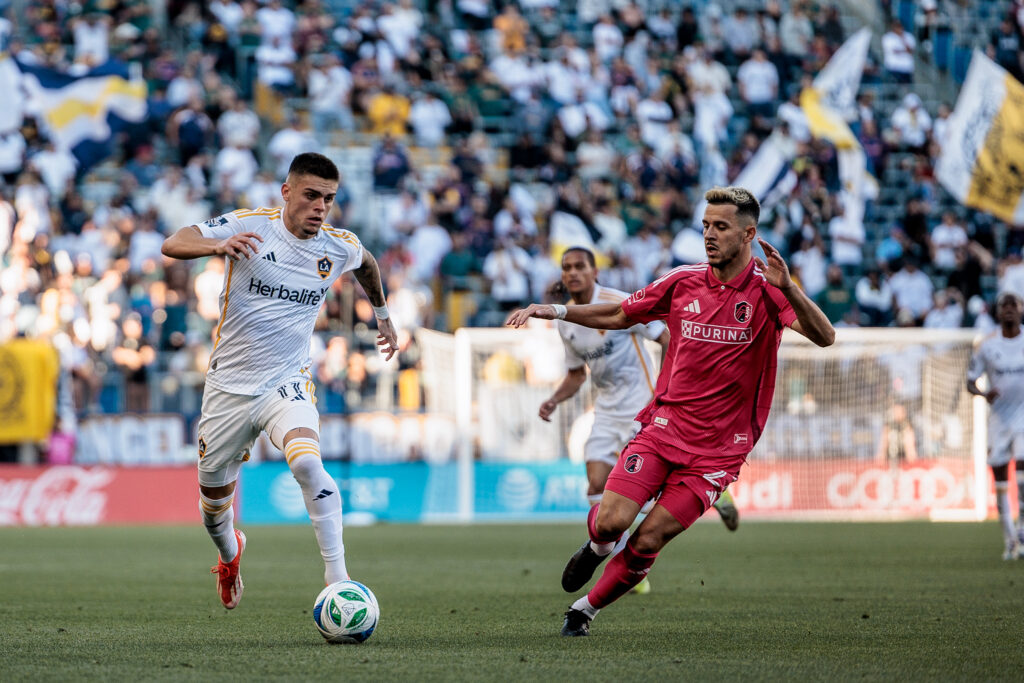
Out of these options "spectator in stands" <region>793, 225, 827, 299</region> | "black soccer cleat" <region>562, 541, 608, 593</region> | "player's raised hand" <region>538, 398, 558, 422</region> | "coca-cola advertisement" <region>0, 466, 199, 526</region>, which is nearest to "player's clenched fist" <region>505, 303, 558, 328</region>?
"black soccer cleat" <region>562, 541, 608, 593</region>

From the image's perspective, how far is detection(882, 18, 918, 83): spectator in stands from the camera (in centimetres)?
2772

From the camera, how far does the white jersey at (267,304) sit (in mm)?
8039

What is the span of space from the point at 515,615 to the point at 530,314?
236 centimetres

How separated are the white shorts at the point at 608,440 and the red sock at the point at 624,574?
149 inches

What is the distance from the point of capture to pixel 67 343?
2070cm

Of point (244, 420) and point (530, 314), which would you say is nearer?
point (530, 314)

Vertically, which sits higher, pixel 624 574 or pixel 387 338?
pixel 387 338

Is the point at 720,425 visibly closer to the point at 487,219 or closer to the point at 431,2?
the point at 487,219

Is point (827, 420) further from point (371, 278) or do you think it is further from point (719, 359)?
point (719, 359)

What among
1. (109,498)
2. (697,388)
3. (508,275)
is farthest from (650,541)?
(508,275)

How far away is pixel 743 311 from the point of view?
25.0 ft

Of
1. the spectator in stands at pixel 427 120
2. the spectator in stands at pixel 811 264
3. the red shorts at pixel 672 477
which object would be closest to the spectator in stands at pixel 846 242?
the spectator in stands at pixel 811 264

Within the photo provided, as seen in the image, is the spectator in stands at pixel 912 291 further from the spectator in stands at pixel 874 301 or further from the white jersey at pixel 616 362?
the white jersey at pixel 616 362

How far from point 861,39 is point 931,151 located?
2.77m
